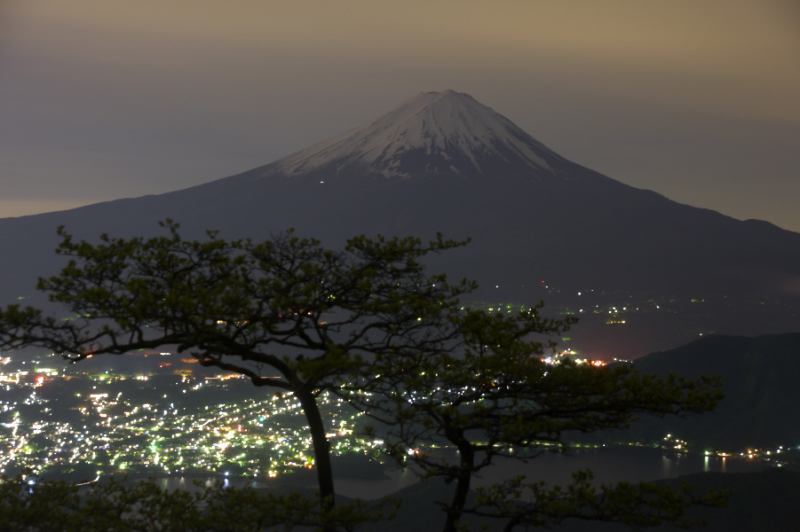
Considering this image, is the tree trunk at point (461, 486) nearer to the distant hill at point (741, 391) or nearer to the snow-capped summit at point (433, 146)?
the distant hill at point (741, 391)

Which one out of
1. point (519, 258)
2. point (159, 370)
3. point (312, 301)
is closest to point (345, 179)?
point (519, 258)

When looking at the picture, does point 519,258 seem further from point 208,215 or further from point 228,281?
point 228,281

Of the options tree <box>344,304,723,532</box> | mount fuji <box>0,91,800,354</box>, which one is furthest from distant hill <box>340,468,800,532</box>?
mount fuji <box>0,91,800,354</box>

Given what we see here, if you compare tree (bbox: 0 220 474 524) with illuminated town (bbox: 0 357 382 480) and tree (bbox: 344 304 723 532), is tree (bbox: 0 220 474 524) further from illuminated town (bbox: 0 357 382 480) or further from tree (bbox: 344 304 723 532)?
illuminated town (bbox: 0 357 382 480)

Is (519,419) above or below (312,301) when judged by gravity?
below

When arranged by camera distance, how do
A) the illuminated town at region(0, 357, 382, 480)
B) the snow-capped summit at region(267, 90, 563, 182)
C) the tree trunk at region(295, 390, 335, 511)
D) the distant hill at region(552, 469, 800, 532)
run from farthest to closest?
the snow-capped summit at region(267, 90, 563, 182), the illuminated town at region(0, 357, 382, 480), the distant hill at region(552, 469, 800, 532), the tree trunk at region(295, 390, 335, 511)
